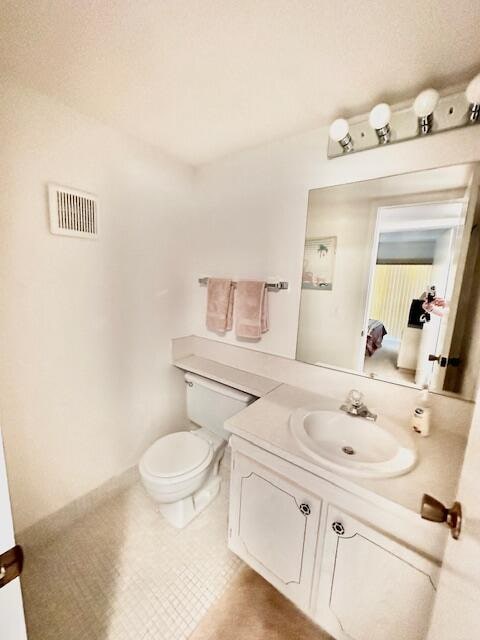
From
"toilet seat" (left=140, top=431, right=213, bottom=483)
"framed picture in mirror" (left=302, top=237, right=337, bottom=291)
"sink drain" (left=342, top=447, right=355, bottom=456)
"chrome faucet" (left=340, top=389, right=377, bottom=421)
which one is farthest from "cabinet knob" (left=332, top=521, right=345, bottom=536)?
"framed picture in mirror" (left=302, top=237, right=337, bottom=291)

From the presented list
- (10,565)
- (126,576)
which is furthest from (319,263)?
(126,576)

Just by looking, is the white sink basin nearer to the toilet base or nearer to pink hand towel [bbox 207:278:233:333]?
pink hand towel [bbox 207:278:233:333]

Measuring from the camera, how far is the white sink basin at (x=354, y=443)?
0.87m

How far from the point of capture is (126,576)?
1243mm

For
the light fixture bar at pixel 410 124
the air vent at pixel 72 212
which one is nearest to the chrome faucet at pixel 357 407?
the light fixture bar at pixel 410 124

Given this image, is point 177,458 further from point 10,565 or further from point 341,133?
point 341,133

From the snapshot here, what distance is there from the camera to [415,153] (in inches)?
43.4

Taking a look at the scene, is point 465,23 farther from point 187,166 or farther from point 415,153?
point 187,166

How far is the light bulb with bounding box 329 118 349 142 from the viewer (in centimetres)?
113

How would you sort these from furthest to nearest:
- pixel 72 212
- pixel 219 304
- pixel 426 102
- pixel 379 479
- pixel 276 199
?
pixel 219 304
pixel 276 199
pixel 72 212
pixel 426 102
pixel 379 479

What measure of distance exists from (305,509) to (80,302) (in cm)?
143

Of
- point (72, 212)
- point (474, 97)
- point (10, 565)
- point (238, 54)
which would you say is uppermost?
point (238, 54)

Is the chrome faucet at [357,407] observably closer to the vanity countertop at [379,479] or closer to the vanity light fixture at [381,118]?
the vanity countertop at [379,479]

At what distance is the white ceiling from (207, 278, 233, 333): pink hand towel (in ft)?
2.95
